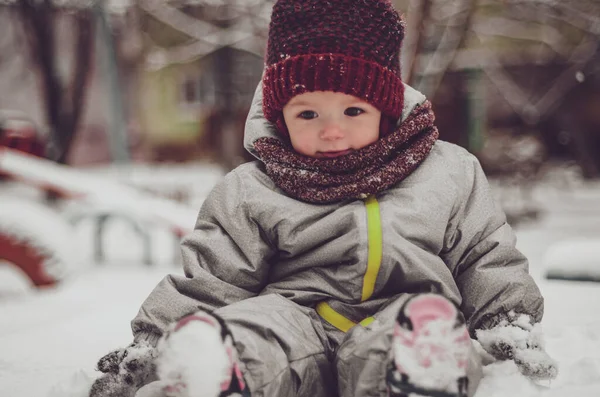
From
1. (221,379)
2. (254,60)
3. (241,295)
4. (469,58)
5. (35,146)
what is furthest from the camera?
(254,60)

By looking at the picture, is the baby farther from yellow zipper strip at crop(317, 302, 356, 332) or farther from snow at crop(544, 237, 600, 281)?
snow at crop(544, 237, 600, 281)

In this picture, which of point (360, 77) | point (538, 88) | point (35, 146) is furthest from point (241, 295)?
point (538, 88)

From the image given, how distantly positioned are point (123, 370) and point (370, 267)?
25.2 inches

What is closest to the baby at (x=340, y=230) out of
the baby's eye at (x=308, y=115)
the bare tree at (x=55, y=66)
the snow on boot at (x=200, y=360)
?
the baby's eye at (x=308, y=115)

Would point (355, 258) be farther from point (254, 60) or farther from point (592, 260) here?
point (254, 60)

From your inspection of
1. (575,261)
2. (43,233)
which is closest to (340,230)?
(575,261)

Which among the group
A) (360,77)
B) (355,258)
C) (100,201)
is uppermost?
→ (360,77)

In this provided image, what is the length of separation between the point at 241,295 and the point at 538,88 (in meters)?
12.1

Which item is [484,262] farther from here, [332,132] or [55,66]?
[55,66]

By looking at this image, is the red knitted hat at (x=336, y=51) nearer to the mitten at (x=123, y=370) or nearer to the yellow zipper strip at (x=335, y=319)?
the yellow zipper strip at (x=335, y=319)

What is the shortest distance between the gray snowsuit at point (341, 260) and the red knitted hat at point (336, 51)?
25 centimetres

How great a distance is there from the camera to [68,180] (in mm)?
4215

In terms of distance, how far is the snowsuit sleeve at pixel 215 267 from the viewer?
1.47 meters

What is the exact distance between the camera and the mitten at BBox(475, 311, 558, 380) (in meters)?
1.40
